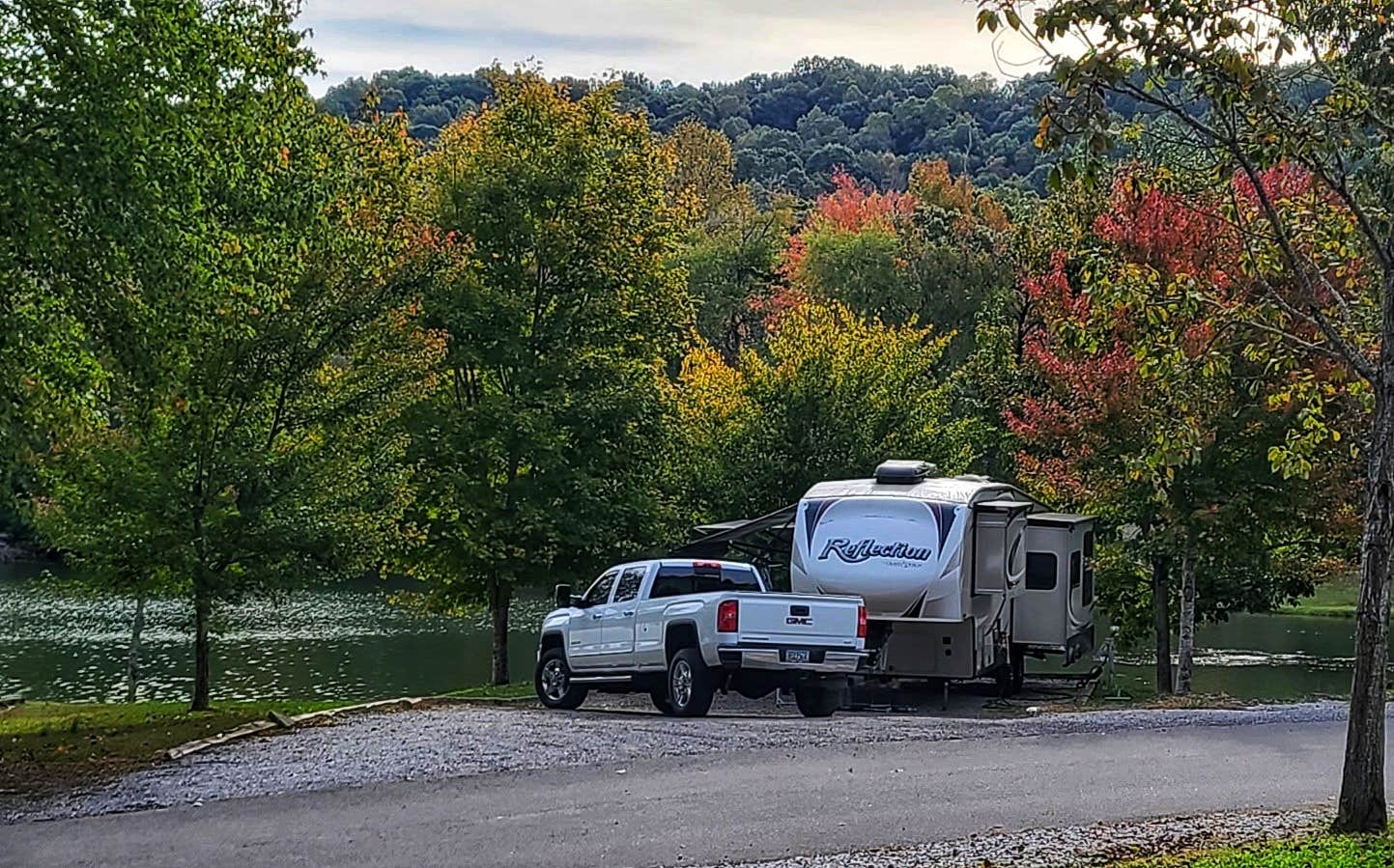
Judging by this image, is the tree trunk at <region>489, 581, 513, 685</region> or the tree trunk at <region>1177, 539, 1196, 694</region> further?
the tree trunk at <region>489, 581, 513, 685</region>

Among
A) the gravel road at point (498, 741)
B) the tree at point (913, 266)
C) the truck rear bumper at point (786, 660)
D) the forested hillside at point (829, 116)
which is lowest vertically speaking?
the gravel road at point (498, 741)

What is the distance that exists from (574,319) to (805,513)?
20.1 feet

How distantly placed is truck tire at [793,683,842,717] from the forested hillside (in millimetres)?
74079

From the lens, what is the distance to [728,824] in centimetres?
1005

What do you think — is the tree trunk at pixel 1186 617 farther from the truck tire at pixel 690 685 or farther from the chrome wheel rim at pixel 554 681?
the chrome wheel rim at pixel 554 681

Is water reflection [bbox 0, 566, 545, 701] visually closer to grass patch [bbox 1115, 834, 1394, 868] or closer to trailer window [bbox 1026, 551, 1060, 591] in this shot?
trailer window [bbox 1026, 551, 1060, 591]

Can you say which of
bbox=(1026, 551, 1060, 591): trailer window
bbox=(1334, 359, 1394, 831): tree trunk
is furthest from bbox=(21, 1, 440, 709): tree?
bbox=(1026, 551, 1060, 591): trailer window

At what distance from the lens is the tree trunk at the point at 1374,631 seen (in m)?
9.12

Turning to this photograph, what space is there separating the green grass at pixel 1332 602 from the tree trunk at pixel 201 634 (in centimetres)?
4033

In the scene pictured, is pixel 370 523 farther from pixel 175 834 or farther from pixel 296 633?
pixel 296 633

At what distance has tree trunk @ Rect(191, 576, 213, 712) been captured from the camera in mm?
18547

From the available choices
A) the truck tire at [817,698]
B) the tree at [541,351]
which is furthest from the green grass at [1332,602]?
the truck tire at [817,698]

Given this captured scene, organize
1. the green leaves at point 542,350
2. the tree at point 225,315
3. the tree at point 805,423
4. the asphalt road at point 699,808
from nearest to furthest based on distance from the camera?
1. the asphalt road at point 699,808
2. the tree at point 225,315
3. the green leaves at point 542,350
4. the tree at point 805,423

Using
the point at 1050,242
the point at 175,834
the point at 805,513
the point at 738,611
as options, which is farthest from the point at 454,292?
the point at 175,834
